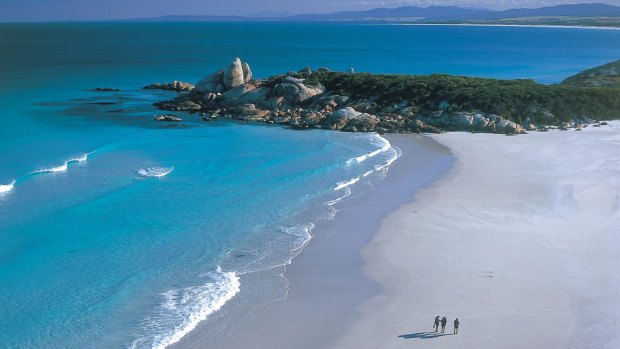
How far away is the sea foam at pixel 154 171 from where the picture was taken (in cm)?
3312

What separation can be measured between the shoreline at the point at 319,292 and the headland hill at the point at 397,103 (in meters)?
18.4

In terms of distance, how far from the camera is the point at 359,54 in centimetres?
12794

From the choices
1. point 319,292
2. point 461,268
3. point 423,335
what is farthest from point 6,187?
point 423,335

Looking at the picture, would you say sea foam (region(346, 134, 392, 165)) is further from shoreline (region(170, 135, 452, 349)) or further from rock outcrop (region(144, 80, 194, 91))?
rock outcrop (region(144, 80, 194, 91))

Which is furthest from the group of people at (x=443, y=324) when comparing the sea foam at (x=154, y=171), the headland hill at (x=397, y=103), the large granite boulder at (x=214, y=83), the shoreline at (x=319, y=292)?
the large granite boulder at (x=214, y=83)

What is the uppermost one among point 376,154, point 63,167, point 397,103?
point 397,103

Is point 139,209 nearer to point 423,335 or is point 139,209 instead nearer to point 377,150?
point 423,335

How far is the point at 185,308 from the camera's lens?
720 inches

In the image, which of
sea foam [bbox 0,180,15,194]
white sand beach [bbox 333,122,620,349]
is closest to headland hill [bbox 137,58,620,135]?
white sand beach [bbox 333,122,620,349]

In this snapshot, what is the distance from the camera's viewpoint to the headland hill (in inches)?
1860

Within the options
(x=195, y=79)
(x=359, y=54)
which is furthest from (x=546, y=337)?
(x=359, y=54)

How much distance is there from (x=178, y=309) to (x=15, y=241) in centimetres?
882

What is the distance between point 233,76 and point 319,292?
134ft

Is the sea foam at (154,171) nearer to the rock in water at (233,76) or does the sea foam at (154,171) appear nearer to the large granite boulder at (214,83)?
the rock in water at (233,76)
